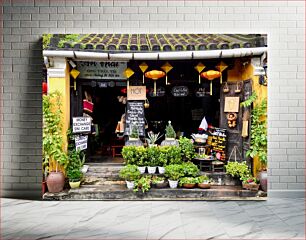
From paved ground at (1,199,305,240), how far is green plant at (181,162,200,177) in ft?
1.53

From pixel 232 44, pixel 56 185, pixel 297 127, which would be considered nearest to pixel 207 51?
pixel 232 44

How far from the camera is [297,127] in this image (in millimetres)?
5324

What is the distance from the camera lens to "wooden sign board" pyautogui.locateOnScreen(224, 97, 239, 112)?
18.9ft

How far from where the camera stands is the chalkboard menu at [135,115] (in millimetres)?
5773

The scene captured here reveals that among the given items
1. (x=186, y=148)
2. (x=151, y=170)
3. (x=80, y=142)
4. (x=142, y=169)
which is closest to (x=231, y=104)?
(x=186, y=148)

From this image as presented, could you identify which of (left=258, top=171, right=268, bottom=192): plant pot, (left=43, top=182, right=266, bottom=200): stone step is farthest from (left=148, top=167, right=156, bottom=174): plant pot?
(left=258, top=171, right=268, bottom=192): plant pot

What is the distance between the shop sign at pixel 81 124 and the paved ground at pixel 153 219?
1.16 m

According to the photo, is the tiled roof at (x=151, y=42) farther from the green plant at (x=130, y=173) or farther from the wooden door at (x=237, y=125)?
the green plant at (x=130, y=173)

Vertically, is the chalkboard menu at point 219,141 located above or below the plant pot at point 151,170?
above

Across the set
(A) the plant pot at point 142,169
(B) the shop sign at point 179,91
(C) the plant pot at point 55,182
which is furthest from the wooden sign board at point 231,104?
(C) the plant pot at point 55,182

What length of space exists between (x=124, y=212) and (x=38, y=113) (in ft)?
6.66

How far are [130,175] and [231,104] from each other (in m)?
2.08

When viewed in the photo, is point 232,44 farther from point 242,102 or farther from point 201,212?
point 201,212

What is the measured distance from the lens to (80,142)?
5629 mm
